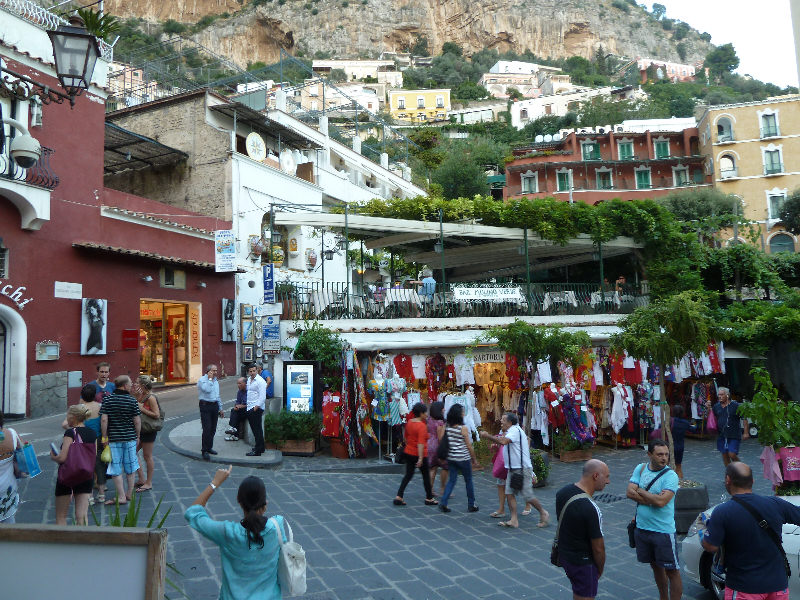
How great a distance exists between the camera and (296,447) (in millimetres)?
10812

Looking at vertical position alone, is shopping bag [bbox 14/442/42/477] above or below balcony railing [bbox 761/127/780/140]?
below

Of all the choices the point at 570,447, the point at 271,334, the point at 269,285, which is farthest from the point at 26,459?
the point at 570,447

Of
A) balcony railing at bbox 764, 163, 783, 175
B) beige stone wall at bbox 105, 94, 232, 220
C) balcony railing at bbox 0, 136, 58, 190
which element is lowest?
balcony railing at bbox 0, 136, 58, 190

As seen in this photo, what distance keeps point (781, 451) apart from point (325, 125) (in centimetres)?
2672

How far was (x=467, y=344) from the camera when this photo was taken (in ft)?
38.8

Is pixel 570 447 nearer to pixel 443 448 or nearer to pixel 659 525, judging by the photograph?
pixel 443 448

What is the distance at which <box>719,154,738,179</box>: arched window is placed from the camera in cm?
3750

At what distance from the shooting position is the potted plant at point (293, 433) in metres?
10.7

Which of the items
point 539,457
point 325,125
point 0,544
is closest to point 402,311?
point 539,457

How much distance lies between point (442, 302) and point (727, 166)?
1306 inches

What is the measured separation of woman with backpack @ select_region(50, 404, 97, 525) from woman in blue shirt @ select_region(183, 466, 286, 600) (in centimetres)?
314

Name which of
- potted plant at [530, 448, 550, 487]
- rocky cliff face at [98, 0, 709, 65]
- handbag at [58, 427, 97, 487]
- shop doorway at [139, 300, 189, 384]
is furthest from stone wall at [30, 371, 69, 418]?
rocky cliff face at [98, 0, 709, 65]

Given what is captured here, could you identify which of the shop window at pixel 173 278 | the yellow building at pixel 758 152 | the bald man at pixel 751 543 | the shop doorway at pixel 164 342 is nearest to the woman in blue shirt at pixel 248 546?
the bald man at pixel 751 543

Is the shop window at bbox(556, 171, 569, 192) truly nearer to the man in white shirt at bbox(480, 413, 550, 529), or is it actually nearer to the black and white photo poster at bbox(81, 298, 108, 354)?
the black and white photo poster at bbox(81, 298, 108, 354)
